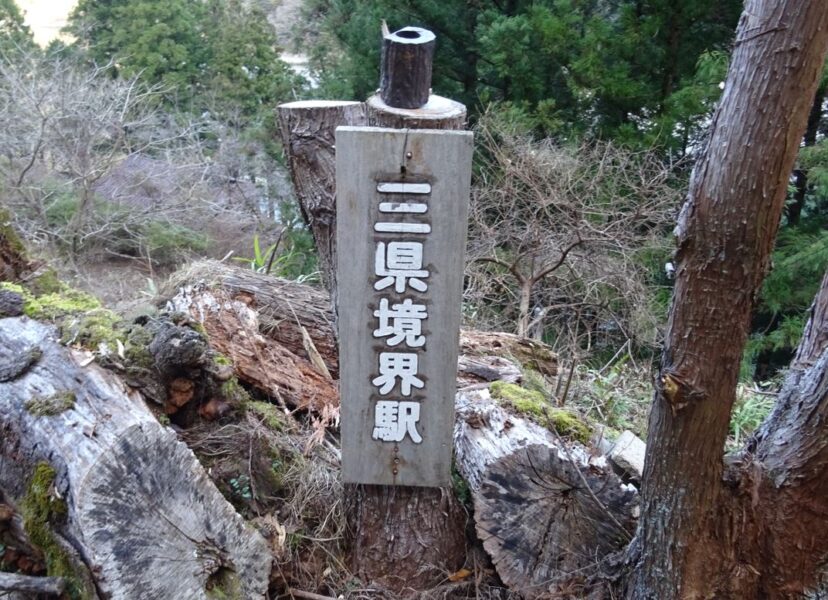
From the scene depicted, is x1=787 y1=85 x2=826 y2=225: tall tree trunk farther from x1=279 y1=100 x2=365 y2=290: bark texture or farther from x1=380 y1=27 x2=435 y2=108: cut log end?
x1=380 y1=27 x2=435 y2=108: cut log end

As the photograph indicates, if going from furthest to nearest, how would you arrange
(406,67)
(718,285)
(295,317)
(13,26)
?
(13,26), (295,317), (406,67), (718,285)

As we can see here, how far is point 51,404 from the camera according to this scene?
2074 mm

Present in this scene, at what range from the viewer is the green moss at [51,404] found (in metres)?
2.05

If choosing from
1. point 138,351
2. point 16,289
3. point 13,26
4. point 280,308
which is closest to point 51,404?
point 138,351

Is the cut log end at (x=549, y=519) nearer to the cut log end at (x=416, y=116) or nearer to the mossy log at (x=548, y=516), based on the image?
the mossy log at (x=548, y=516)

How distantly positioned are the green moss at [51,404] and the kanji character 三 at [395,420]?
90cm

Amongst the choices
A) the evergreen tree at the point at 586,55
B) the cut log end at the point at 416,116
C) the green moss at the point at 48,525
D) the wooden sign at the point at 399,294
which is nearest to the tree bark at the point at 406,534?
the wooden sign at the point at 399,294

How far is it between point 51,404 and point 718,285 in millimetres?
1871

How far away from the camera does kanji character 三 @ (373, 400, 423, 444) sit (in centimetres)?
214

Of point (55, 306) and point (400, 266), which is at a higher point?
point (400, 266)

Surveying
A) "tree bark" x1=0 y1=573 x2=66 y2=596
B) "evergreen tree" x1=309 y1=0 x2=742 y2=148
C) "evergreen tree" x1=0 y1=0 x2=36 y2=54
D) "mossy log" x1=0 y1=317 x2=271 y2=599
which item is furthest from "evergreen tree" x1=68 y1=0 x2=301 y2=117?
"tree bark" x1=0 y1=573 x2=66 y2=596

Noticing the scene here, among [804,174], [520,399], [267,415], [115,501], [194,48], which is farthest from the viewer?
[194,48]

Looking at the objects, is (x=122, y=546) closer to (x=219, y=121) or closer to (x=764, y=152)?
(x=764, y=152)

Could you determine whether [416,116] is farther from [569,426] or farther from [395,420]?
[569,426]
